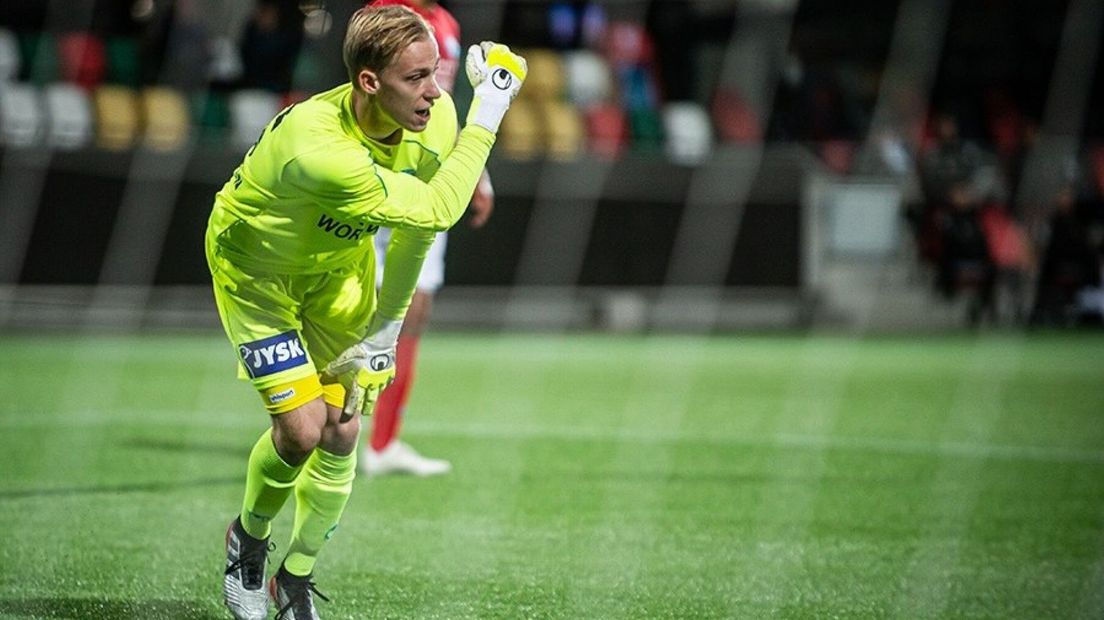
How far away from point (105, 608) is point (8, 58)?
32.5ft

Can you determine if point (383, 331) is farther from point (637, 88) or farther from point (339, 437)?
point (637, 88)

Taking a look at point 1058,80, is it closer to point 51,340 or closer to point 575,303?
point 575,303

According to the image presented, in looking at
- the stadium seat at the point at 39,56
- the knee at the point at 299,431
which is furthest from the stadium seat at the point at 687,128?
the knee at the point at 299,431

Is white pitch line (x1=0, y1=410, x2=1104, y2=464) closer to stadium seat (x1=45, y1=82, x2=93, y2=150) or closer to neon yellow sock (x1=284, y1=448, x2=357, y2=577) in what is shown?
neon yellow sock (x1=284, y1=448, x2=357, y2=577)

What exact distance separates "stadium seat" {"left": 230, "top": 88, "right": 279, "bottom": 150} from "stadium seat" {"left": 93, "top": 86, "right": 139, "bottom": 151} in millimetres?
851

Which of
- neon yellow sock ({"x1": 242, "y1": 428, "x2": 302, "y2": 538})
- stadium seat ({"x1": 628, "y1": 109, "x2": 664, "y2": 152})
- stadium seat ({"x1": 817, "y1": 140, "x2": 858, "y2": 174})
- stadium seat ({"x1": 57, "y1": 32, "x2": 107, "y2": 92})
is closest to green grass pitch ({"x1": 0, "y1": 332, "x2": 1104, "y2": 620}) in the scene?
neon yellow sock ({"x1": 242, "y1": 428, "x2": 302, "y2": 538})

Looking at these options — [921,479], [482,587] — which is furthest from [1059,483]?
[482,587]

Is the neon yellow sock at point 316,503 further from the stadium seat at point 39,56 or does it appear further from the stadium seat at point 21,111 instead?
the stadium seat at point 39,56

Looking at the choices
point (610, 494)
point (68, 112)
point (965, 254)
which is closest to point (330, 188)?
point (610, 494)

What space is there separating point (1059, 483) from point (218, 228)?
394cm

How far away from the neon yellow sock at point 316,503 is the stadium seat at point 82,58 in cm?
1018

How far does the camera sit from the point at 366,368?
3.75 metres

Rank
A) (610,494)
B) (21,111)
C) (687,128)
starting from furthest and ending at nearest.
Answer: (687,128), (21,111), (610,494)

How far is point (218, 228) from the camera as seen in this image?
3.75 metres
